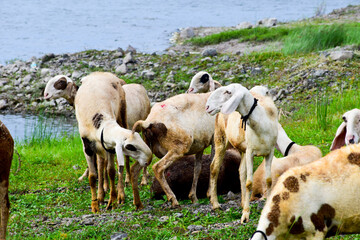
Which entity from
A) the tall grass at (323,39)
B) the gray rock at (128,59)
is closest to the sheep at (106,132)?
the tall grass at (323,39)

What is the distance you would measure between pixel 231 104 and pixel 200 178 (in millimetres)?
3160

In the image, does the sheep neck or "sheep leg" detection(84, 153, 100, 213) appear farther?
the sheep neck

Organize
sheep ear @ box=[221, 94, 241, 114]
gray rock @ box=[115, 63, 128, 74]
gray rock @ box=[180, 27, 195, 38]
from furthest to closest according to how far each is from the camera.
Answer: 1. gray rock @ box=[180, 27, 195, 38]
2. gray rock @ box=[115, 63, 128, 74]
3. sheep ear @ box=[221, 94, 241, 114]

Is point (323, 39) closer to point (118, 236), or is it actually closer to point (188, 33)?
point (188, 33)

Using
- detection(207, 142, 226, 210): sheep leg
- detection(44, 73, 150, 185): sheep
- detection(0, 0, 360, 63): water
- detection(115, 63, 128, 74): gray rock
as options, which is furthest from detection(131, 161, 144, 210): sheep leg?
detection(0, 0, 360, 63): water

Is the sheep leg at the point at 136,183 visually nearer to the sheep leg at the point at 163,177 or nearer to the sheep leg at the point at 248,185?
the sheep leg at the point at 163,177

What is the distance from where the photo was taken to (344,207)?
5.44 m

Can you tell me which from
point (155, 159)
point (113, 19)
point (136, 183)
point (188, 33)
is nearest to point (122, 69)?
point (188, 33)

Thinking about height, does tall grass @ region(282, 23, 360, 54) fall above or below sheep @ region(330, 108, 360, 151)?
below

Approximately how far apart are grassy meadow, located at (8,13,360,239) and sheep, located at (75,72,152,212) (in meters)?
0.53

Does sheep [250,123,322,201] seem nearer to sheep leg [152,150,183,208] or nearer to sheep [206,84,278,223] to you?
sheep [206,84,278,223]

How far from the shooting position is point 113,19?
41344mm

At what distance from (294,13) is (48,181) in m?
30.6

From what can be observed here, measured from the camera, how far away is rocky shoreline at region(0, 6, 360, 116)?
19203 millimetres
